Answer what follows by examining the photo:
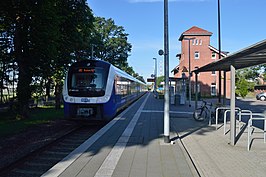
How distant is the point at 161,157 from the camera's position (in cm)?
633

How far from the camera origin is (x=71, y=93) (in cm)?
1117

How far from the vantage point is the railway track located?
5.76 metres

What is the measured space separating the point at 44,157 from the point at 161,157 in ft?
10.3

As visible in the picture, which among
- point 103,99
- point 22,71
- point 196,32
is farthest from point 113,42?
point 103,99

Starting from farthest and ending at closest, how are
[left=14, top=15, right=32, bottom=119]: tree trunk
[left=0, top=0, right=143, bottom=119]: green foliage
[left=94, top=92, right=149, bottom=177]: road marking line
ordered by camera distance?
[left=14, top=15, right=32, bottom=119]: tree trunk → [left=0, top=0, right=143, bottom=119]: green foliage → [left=94, top=92, right=149, bottom=177]: road marking line

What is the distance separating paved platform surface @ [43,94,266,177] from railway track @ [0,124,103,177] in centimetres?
65

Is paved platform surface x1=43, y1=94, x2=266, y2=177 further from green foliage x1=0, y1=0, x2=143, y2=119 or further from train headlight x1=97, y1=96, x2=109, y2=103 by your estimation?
green foliage x1=0, y1=0, x2=143, y2=119

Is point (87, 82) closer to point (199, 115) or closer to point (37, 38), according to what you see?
point (37, 38)

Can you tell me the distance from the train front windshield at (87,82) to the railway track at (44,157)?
1748 mm

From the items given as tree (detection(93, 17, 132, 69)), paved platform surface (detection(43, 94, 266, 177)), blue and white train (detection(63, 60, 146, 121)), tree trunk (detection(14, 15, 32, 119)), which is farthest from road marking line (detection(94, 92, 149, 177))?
tree (detection(93, 17, 132, 69))

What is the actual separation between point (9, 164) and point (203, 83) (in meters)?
43.8

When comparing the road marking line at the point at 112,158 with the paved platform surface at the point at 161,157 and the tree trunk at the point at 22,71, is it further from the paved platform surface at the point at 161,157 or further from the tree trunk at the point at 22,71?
the tree trunk at the point at 22,71

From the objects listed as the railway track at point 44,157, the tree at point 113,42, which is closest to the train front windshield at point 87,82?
the railway track at point 44,157

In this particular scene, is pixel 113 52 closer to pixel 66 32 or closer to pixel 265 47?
pixel 66 32
